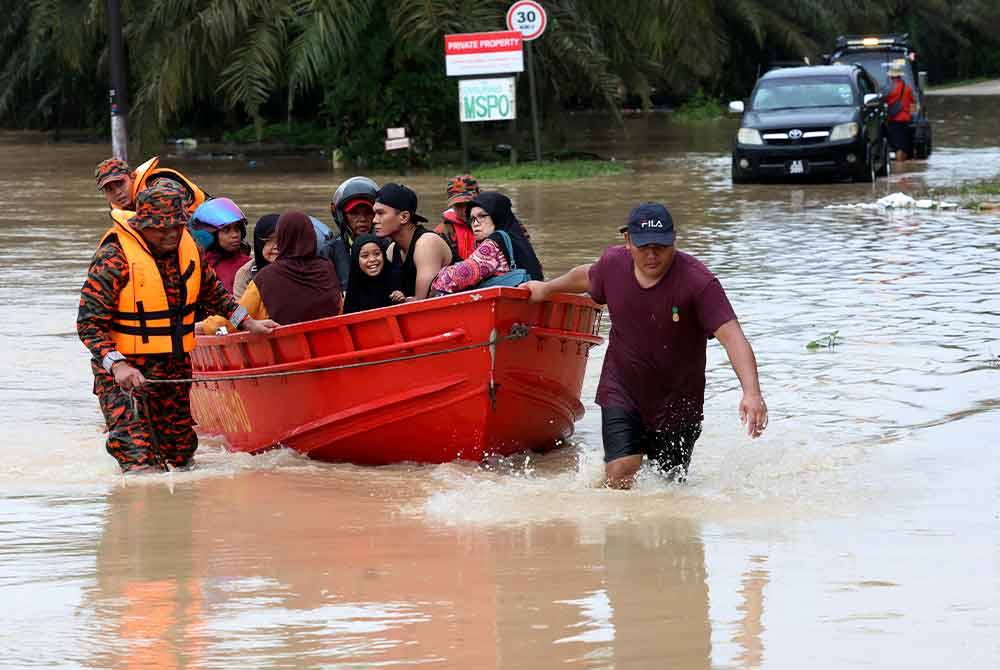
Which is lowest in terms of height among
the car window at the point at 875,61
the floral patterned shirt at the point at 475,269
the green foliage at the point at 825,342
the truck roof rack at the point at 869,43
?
the green foliage at the point at 825,342

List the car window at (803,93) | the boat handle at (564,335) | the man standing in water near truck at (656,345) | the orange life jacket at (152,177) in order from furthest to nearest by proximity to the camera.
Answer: the car window at (803,93)
the orange life jacket at (152,177)
the boat handle at (564,335)
the man standing in water near truck at (656,345)

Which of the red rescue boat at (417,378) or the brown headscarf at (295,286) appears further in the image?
the brown headscarf at (295,286)

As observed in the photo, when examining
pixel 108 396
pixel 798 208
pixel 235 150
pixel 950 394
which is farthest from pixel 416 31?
pixel 108 396

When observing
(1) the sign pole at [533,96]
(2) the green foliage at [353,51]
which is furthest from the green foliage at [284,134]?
(1) the sign pole at [533,96]

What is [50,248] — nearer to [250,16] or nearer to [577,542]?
[250,16]

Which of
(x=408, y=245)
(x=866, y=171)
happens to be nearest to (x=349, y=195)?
(x=408, y=245)

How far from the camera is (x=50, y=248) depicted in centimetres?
1970

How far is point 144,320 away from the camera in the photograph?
8.41 metres

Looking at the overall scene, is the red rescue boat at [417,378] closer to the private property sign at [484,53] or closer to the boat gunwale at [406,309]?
the boat gunwale at [406,309]

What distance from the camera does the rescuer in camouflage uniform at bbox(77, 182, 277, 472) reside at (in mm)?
8242

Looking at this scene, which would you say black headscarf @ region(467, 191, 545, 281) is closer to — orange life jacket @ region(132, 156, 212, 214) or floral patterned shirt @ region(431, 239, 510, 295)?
floral patterned shirt @ region(431, 239, 510, 295)

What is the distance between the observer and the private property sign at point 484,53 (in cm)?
2581

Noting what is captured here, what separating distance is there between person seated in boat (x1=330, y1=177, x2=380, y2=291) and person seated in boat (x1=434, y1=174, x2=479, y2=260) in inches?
19.2

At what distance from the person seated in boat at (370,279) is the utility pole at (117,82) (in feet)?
57.2
